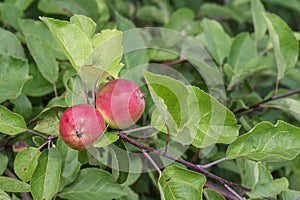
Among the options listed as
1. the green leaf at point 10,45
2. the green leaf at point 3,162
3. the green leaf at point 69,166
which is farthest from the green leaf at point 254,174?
the green leaf at point 10,45

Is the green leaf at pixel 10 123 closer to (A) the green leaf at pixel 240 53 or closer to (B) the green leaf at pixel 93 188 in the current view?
(B) the green leaf at pixel 93 188

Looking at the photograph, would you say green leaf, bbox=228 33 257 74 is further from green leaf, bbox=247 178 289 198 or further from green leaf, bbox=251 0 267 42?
green leaf, bbox=247 178 289 198

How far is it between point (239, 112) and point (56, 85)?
18.2 inches

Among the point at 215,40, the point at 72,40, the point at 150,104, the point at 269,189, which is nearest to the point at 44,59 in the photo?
the point at 150,104

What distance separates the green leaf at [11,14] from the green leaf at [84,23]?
1.79 ft

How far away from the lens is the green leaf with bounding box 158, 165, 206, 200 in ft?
2.78

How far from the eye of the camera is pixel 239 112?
51.0 inches

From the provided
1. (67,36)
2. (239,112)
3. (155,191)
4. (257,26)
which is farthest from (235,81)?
(67,36)

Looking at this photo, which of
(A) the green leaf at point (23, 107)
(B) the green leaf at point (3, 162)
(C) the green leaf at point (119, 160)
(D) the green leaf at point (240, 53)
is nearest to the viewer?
(C) the green leaf at point (119, 160)

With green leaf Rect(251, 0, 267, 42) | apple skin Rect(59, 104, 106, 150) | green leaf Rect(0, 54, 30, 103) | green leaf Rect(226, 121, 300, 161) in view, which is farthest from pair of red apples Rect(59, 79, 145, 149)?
green leaf Rect(251, 0, 267, 42)

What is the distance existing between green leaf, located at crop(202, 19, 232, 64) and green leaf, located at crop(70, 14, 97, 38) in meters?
0.58

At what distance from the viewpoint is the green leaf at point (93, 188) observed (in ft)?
3.46

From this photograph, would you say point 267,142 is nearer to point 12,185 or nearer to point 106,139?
point 106,139

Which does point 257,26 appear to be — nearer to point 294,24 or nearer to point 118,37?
point 118,37
